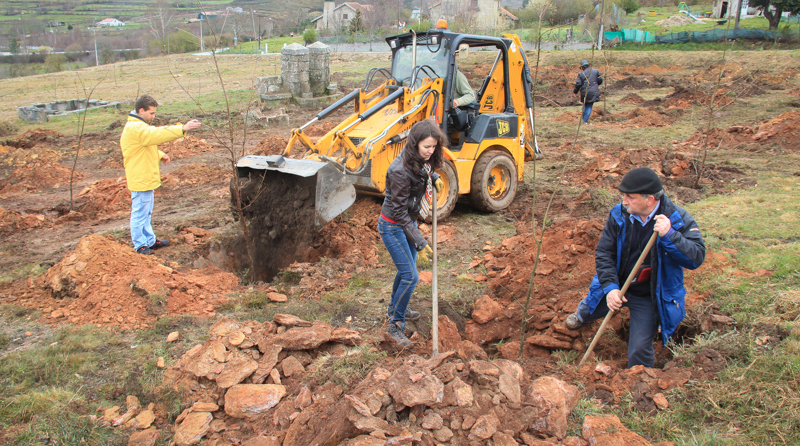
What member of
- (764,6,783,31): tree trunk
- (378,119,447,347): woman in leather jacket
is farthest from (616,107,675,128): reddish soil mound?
(764,6,783,31): tree trunk

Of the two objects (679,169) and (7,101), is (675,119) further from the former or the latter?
(7,101)

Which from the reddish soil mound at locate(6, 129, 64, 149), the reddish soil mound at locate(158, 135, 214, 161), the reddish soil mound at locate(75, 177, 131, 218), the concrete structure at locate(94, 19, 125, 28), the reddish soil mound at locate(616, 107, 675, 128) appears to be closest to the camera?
the reddish soil mound at locate(75, 177, 131, 218)

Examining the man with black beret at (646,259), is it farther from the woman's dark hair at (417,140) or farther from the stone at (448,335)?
the woman's dark hair at (417,140)

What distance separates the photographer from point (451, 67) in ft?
22.1

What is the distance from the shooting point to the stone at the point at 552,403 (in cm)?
277

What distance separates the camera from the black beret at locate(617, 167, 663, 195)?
3191 mm

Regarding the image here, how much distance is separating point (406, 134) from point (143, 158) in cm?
311

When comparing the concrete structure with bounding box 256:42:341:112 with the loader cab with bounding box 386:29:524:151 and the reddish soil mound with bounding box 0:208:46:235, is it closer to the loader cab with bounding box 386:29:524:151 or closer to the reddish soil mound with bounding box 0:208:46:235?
the loader cab with bounding box 386:29:524:151

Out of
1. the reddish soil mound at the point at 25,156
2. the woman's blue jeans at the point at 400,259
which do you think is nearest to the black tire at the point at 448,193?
the woman's blue jeans at the point at 400,259

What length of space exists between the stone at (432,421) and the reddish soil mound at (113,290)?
262cm

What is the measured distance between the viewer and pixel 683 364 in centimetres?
339

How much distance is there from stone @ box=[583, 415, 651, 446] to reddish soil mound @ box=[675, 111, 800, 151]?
375 inches

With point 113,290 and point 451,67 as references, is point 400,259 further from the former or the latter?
point 451,67

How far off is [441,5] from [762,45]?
3716 cm
